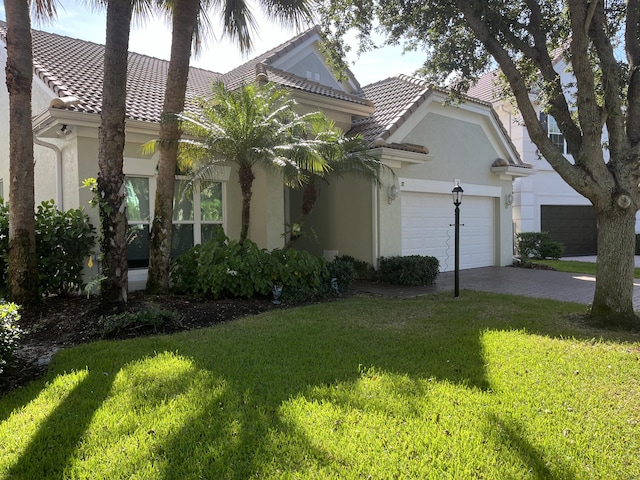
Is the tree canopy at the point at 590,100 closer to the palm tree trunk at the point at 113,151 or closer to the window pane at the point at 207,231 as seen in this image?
the palm tree trunk at the point at 113,151

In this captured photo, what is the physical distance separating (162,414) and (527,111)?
6697mm

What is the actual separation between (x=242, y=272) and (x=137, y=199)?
3223 millimetres

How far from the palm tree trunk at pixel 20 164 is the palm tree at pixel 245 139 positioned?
254 centimetres

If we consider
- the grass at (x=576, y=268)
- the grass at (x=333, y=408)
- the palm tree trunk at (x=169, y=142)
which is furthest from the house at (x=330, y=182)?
the grass at (x=333, y=408)

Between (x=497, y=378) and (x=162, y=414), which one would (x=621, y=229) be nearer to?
(x=497, y=378)

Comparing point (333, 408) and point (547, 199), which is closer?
point (333, 408)

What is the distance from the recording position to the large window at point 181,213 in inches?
373

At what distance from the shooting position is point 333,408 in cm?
375

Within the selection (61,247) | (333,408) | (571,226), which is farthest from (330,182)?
(571,226)

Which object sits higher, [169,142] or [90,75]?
[90,75]

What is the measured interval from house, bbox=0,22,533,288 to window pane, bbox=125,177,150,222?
0.07 feet

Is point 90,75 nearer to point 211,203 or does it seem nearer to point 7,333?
point 211,203

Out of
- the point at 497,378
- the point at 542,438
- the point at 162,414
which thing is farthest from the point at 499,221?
the point at 162,414

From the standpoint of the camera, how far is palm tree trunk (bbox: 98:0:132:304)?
670 centimetres
